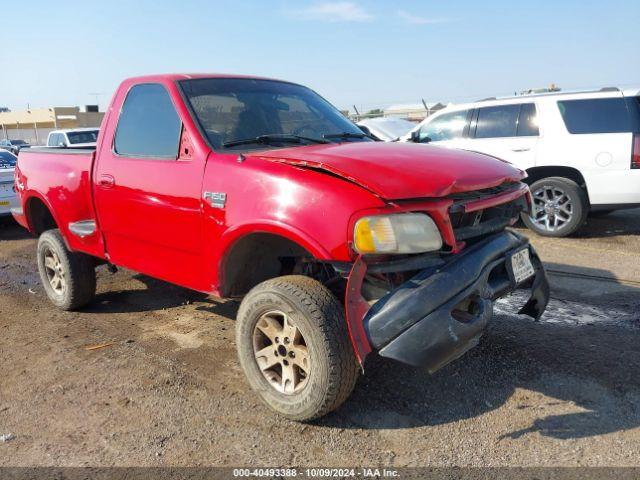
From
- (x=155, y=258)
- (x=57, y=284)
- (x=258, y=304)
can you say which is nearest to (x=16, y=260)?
(x=57, y=284)

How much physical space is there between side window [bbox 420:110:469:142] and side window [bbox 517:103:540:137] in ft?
2.82

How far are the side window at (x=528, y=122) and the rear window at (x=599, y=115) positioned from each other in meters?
0.36

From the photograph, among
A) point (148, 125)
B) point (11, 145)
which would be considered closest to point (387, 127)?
point (148, 125)

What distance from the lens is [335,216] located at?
2725mm

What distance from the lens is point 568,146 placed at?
7.35 m

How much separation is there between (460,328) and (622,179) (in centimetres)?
536

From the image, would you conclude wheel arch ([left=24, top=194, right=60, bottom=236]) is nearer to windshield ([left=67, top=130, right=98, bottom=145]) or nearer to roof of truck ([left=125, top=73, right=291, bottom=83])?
roof of truck ([left=125, top=73, right=291, bottom=83])

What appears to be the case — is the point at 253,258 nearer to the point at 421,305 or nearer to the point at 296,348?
the point at 296,348

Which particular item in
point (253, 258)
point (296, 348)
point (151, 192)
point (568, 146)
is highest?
point (151, 192)

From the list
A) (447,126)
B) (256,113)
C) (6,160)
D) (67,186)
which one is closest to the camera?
(256,113)

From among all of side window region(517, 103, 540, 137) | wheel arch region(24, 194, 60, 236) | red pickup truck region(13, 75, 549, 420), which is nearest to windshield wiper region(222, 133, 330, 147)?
red pickup truck region(13, 75, 549, 420)

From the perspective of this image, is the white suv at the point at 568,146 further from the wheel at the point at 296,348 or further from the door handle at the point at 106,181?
the wheel at the point at 296,348

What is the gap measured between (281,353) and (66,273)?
2686mm

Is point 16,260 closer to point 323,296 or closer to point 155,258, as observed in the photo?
point 155,258
